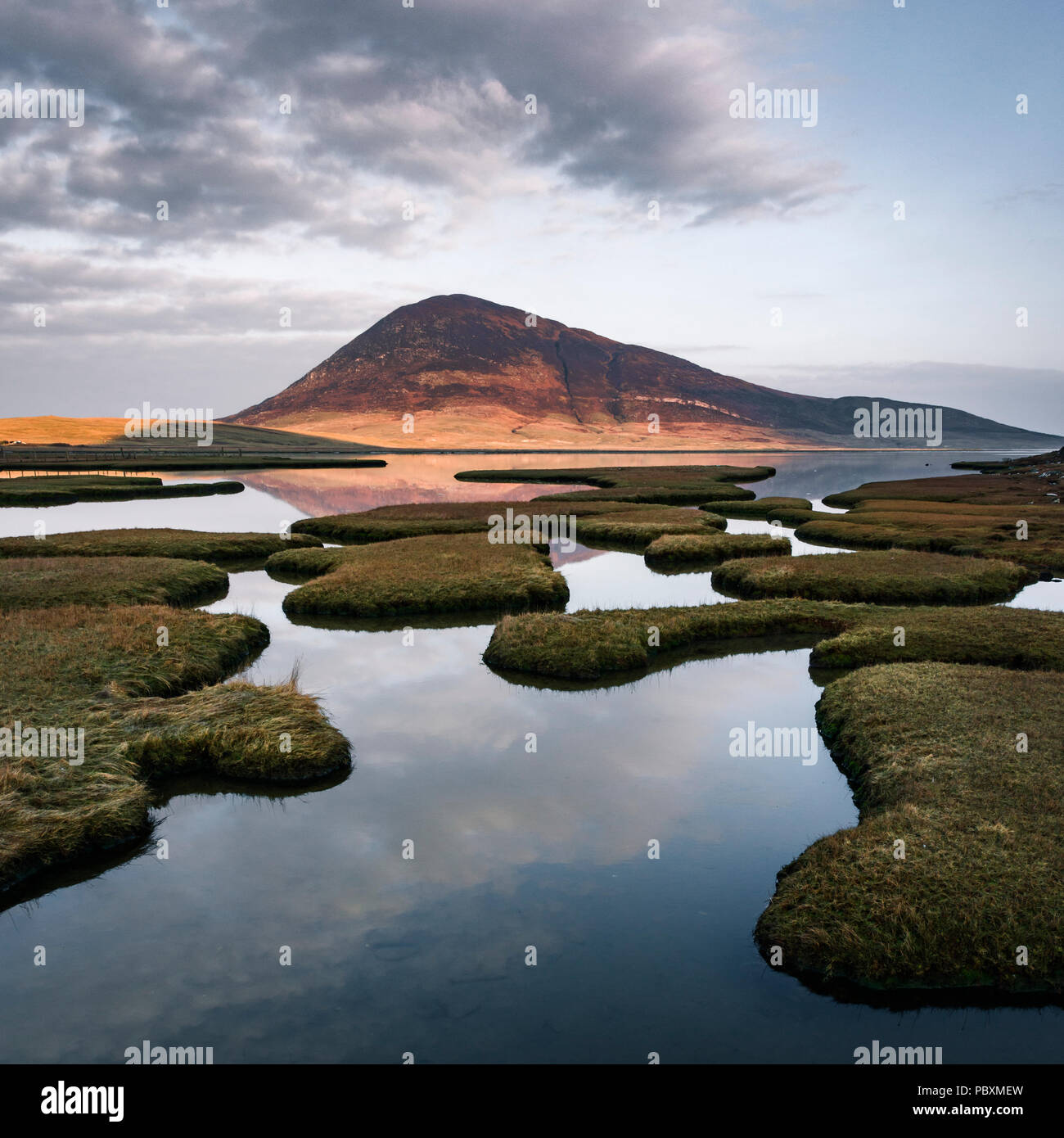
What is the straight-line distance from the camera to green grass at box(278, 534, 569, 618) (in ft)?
107

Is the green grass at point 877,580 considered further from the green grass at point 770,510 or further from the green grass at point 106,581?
the green grass at point 770,510

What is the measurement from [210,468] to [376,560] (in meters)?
121

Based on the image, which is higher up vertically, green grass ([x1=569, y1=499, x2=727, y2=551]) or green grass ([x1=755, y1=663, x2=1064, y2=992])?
green grass ([x1=569, y1=499, x2=727, y2=551])

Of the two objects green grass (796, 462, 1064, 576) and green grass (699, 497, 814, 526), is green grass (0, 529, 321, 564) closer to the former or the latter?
green grass (796, 462, 1064, 576)

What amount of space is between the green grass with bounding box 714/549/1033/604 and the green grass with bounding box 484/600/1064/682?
13.8ft

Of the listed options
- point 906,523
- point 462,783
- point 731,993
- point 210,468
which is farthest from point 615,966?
point 210,468

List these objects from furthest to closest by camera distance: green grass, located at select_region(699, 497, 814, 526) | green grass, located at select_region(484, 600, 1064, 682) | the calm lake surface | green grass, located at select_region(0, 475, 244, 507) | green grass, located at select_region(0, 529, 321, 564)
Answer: green grass, located at select_region(0, 475, 244, 507)
green grass, located at select_region(699, 497, 814, 526)
green grass, located at select_region(0, 529, 321, 564)
green grass, located at select_region(484, 600, 1064, 682)
the calm lake surface

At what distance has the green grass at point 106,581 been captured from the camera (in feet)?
101

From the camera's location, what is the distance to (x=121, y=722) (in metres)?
17.5

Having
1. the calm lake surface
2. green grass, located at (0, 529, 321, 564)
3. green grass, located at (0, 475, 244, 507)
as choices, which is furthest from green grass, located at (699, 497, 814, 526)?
green grass, located at (0, 475, 244, 507)

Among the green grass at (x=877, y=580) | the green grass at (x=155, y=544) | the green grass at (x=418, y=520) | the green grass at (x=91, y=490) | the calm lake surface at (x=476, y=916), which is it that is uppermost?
the green grass at (x=91, y=490)

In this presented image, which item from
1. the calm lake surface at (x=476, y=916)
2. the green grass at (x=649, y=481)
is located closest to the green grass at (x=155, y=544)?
the calm lake surface at (x=476, y=916)

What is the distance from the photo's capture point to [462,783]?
54.2 ft

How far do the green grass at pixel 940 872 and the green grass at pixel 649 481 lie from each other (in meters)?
64.9
